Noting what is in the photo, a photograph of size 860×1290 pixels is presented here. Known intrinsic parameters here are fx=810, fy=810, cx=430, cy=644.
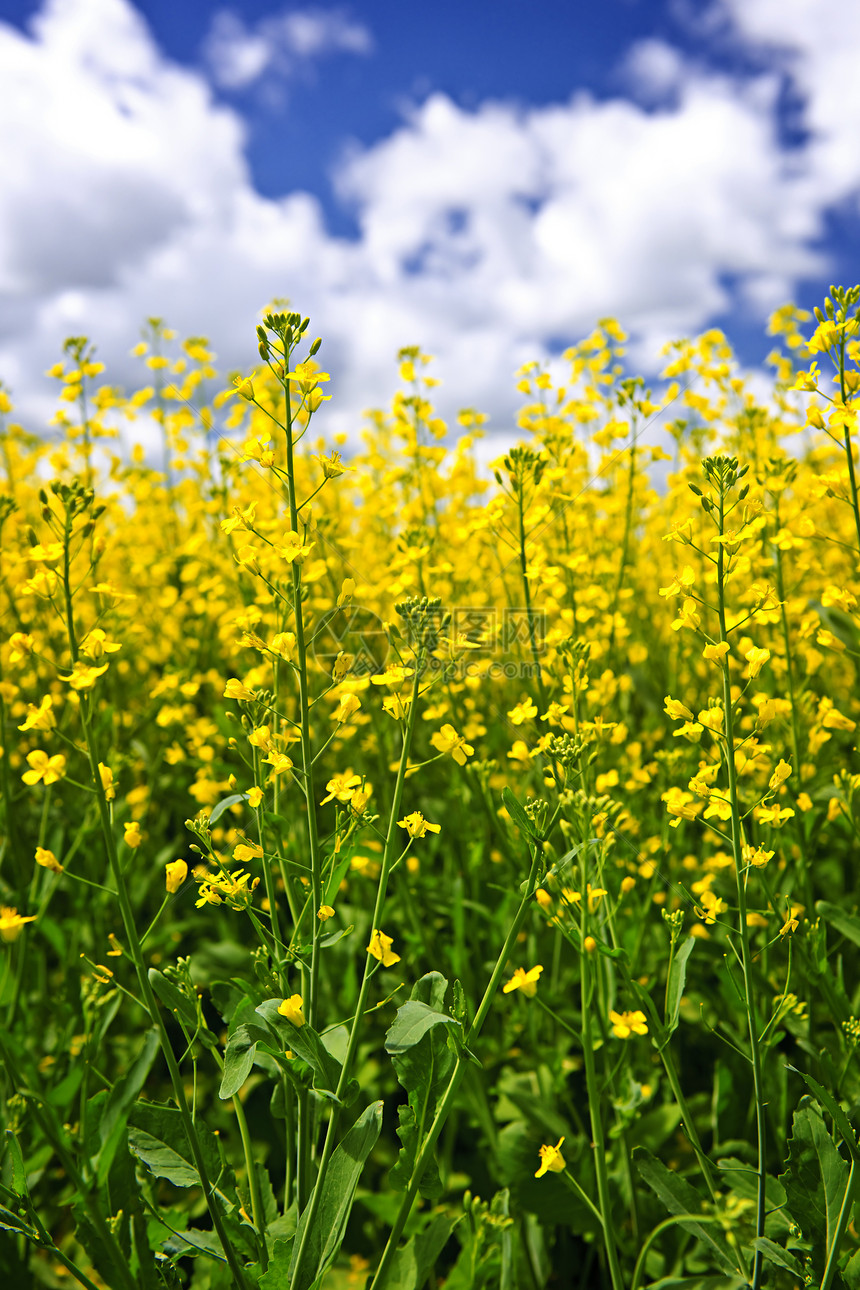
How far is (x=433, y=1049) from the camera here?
1493 millimetres

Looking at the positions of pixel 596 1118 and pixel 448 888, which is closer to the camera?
pixel 596 1118

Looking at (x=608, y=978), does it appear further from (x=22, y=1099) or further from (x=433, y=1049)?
(x=22, y=1099)

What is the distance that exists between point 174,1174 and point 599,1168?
869 millimetres

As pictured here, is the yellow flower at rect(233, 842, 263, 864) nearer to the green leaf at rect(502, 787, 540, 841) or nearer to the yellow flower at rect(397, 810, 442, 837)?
the yellow flower at rect(397, 810, 442, 837)

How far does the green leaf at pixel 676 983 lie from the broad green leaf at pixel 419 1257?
1.95 feet

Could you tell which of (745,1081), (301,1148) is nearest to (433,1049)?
(301,1148)

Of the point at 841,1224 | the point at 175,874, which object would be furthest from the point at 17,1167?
the point at 841,1224

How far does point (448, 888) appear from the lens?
3135 mm

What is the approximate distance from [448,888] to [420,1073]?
1.66 meters

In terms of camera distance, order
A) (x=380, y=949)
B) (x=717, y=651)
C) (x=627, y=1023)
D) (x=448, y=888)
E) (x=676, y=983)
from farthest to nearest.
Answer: (x=448, y=888) → (x=627, y=1023) → (x=676, y=983) → (x=717, y=651) → (x=380, y=949)

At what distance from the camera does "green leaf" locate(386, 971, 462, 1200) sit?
1.42 meters

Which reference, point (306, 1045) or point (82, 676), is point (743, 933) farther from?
point (82, 676)

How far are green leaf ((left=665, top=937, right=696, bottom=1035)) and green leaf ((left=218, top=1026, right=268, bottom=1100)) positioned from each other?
814mm

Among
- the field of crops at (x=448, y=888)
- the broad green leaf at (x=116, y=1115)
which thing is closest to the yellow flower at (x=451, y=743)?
the field of crops at (x=448, y=888)
